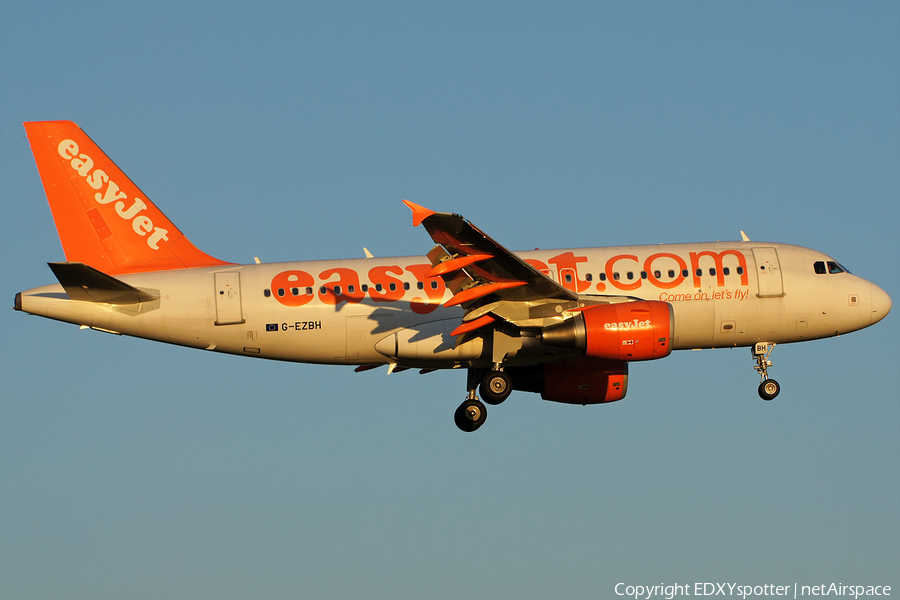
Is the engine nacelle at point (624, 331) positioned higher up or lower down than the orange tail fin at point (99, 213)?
lower down

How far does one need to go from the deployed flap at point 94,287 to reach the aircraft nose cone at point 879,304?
23711 mm

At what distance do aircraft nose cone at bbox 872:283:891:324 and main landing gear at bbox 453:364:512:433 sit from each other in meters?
12.8

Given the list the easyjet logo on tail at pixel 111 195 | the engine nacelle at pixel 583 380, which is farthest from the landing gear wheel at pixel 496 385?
the easyjet logo on tail at pixel 111 195

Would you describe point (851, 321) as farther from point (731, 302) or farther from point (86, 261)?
point (86, 261)

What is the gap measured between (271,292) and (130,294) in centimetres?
431

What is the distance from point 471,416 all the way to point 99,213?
1399cm

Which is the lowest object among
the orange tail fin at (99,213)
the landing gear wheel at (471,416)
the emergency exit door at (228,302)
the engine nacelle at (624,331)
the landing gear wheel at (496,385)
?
the landing gear wheel at (471,416)

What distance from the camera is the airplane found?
1342 inches

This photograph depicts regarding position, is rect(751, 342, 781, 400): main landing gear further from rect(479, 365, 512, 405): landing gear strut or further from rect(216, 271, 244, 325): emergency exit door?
rect(216, 271, 244, 325): emergency exit door

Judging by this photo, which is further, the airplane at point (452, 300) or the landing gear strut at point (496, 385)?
the landing gear strut at point (496, 385)

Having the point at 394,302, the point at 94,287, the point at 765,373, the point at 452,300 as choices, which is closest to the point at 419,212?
the point at 452,300

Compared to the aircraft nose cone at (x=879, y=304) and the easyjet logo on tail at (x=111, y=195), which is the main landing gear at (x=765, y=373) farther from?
the easyjet logo on tail at (x=111, y=195)

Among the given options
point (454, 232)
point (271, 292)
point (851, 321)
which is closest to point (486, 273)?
point (454, 232)

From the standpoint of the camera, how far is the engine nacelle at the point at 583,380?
38.3 metres
